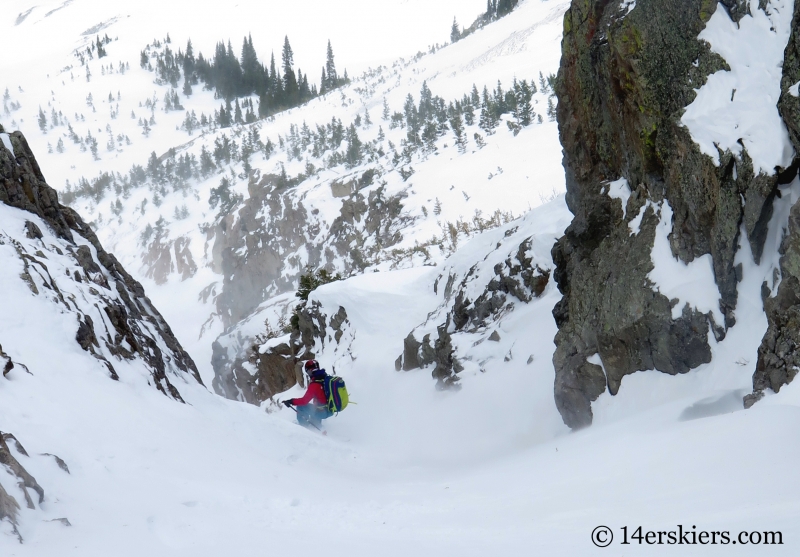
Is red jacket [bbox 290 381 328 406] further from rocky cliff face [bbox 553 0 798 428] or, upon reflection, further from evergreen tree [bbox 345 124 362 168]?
evergreen tree [bbox 345 124 362 168]

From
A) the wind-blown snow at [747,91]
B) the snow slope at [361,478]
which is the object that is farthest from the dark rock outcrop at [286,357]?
the wind-blown snow at [747,91]

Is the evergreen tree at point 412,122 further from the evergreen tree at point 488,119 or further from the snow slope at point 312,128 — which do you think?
the evergreen tree at point 488,119

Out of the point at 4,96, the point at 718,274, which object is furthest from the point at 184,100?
the point at 718,274

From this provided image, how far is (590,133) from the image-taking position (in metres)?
9.36

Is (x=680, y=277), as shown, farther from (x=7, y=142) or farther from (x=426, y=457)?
(x=7, y=142)

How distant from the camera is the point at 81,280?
910 cm

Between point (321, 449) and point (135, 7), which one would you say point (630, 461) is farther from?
point (135, 7)

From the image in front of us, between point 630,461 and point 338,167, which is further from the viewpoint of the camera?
point 338,167

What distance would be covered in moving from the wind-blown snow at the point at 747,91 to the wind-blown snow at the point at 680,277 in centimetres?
115

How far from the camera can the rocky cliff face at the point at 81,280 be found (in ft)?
24.6

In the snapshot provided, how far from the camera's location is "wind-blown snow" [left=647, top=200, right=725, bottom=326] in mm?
6490

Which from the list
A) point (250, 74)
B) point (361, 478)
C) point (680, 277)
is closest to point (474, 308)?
point (680, 277)

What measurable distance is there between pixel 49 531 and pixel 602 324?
22.0 ft

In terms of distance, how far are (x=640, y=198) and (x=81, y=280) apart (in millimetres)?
8721
